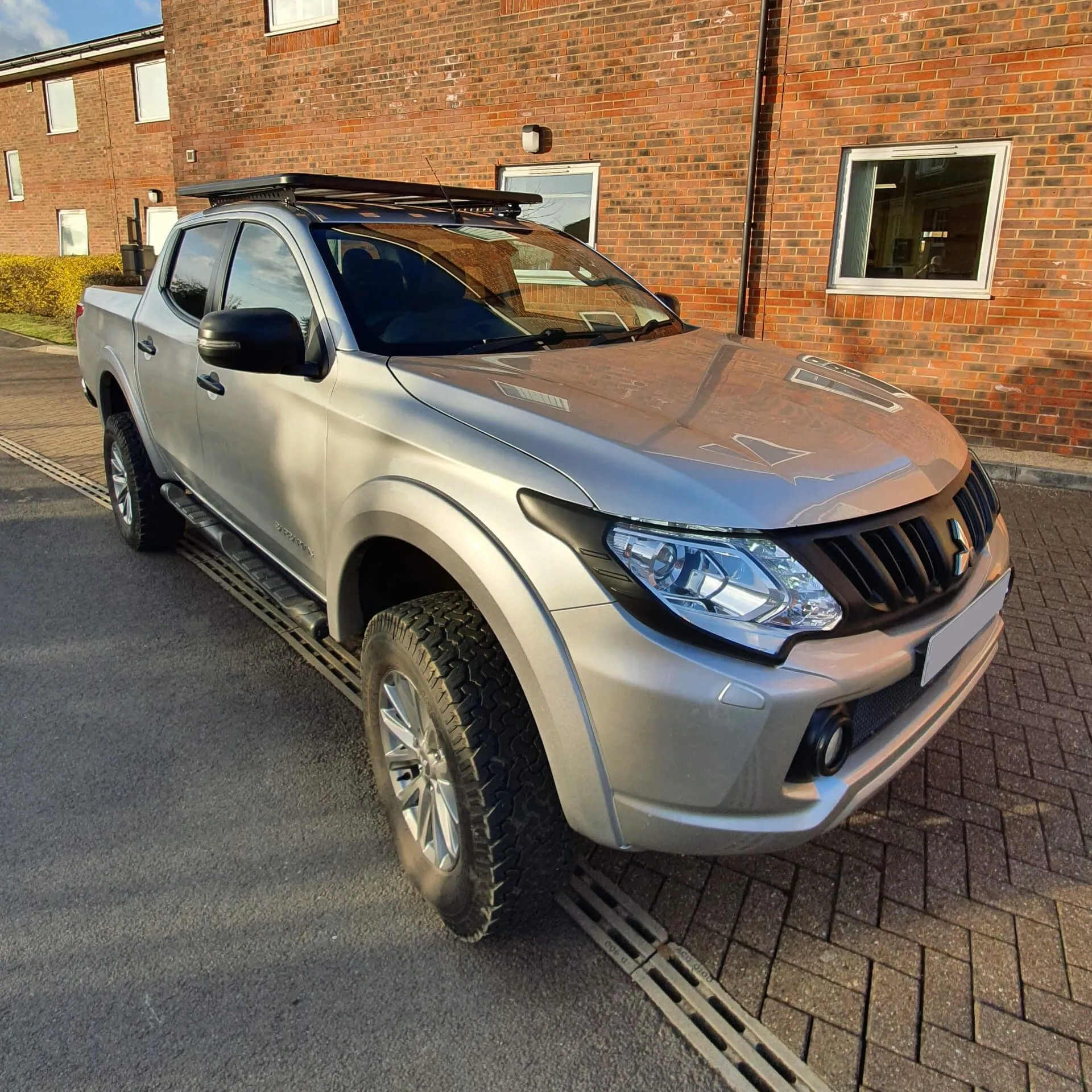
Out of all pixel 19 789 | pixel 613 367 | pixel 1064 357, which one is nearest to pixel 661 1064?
pixel 613 367

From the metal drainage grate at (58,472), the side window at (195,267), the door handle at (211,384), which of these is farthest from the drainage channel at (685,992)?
the metal drainage grate at (58,472)

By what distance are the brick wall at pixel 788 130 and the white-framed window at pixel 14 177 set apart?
650 inches

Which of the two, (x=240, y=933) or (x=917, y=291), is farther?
(x=917, y=291)

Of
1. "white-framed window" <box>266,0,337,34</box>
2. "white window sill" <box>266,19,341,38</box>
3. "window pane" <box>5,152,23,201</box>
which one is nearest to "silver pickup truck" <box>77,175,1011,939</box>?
"white window sill" <box>266,19,341,38</box>

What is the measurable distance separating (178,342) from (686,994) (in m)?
3.24

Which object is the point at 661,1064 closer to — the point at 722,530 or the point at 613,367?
the point at 722,530

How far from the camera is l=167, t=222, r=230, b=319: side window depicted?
3689 millimetres

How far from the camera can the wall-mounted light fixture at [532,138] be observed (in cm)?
874

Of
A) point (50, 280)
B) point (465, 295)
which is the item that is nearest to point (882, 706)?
point (465, 295)

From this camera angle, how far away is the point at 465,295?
9.75 feet

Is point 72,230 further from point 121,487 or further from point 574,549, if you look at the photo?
point 574,549

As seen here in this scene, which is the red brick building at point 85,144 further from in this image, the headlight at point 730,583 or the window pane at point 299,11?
the headlight at point 730,583

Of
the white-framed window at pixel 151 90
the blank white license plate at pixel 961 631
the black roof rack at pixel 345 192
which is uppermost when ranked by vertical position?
the white-framed window at pixel 151 90

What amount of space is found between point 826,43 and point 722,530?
706 cm
